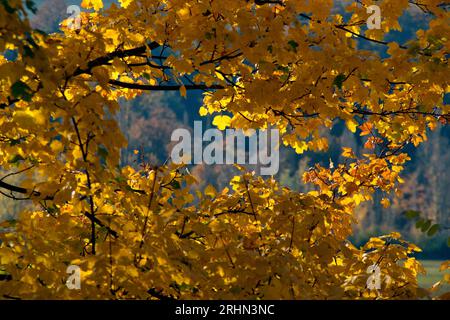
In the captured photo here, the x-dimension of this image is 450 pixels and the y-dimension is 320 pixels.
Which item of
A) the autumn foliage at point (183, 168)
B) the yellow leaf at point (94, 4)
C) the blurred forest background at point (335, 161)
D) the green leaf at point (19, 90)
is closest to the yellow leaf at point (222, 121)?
the autumn foliage at point (183, 168)

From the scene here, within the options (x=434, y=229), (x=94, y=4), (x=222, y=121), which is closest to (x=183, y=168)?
(x=222, y=121)

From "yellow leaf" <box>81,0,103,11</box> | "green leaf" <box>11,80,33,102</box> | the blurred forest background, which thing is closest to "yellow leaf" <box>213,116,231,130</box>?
"yellow leaf" <box>81,0,103,11</box>

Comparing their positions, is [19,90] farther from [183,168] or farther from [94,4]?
[94,4]

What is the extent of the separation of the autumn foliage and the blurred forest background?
199 ft

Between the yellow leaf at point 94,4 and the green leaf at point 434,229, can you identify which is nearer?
the green leaf at point 434,229

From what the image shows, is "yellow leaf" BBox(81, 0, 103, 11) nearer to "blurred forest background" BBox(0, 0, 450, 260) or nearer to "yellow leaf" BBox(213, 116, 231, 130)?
"yellow leaf" BBox(213, 116, 231, 130)

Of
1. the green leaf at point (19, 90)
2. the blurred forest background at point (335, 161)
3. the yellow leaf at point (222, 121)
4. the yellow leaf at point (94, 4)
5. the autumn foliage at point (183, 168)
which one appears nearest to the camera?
the green leaf at point (19, 90)

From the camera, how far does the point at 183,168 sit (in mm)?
6801

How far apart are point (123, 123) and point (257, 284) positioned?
252 ft

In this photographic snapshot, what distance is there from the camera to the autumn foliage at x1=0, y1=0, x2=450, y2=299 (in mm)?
4496

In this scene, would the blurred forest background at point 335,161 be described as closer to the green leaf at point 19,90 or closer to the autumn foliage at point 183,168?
the autumn foliage at point 183,168

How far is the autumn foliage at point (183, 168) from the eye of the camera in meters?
4.50

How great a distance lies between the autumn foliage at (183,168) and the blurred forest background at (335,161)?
199 feet
